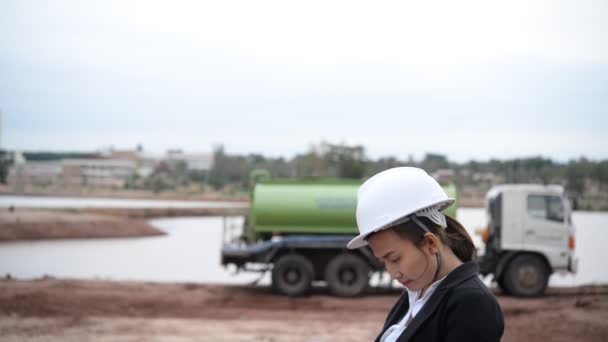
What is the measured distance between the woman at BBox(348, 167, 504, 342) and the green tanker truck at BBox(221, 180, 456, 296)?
1369 centimetres

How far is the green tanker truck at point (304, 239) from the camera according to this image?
16.4m

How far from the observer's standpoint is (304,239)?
16438 mm

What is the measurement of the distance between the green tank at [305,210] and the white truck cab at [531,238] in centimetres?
137

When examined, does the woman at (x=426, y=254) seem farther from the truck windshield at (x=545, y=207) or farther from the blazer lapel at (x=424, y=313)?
the truck windshield at (x=545, y=207)

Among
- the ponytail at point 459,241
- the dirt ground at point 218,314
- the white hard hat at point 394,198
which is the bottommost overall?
the dirt ground at point 218,314

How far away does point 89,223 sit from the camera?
1745 inches

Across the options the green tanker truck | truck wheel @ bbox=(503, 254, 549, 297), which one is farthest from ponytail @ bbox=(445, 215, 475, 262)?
truck wheel @ bbox=(503, 254, 549, 297)

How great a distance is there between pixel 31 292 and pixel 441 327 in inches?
575

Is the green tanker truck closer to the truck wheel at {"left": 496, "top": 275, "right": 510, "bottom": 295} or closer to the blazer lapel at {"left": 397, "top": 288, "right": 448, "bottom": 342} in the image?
the truck wheel at {"left": 496, "top": 275, "right": 510, "bottom": 295}

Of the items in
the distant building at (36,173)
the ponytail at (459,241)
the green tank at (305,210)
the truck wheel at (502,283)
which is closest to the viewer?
the ponytail at (459,241)

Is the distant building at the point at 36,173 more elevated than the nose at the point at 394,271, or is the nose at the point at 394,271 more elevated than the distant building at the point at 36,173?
the nose at the point at 394,271

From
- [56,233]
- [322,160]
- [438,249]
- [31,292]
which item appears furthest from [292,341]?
[322,160]

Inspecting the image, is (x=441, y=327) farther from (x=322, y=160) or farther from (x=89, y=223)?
(x=322, y=160)

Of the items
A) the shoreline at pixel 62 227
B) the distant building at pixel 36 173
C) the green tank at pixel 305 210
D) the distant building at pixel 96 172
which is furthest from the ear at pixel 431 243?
the distant building at pixel 96 172
